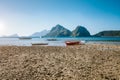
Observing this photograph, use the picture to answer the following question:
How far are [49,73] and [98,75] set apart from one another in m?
3.38

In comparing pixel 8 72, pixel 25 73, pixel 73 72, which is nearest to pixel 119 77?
pixel 73 72

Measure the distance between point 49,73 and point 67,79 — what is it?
192cm

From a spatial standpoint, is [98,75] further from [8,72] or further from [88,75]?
[8,72]

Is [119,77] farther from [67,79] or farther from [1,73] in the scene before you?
[1,73]

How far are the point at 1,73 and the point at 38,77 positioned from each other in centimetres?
277

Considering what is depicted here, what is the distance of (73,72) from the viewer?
13.6 metres

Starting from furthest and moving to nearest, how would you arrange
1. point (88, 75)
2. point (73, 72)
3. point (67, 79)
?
1. point (73, 72)
2. point (88, 75)
3. point (67, 79)

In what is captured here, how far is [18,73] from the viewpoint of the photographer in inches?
513

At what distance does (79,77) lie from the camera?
39.8 feet

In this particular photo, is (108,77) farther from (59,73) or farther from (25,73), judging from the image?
(25,73)

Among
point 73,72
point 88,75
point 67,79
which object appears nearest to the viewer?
point 67,79

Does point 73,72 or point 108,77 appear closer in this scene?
point 108,77

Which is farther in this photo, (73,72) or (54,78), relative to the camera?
(73,72)

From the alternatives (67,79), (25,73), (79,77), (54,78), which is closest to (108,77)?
(79,77)
